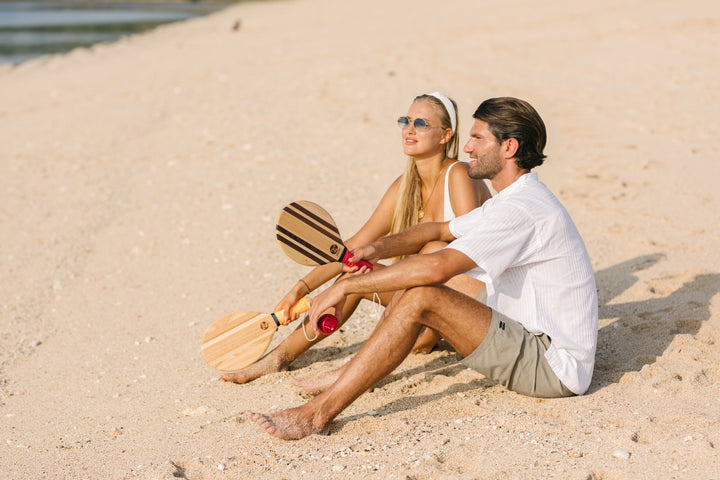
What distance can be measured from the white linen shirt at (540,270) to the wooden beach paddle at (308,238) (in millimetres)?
721

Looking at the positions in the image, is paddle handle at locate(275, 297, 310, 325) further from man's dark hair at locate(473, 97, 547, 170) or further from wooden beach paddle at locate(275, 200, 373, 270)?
man's dark hair at locate(473, 97, 547, 170)

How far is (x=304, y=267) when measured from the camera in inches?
225

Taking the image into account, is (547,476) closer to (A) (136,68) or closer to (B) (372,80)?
(B) (372,80)

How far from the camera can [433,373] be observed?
13.7 ft

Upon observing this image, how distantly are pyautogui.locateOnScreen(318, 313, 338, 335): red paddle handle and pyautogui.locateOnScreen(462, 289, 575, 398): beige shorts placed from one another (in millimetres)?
625

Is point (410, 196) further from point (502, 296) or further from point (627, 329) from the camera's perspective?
point (627, 329)

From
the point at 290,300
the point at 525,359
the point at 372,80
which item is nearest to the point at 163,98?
the point at 372,80

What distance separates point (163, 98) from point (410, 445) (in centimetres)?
860

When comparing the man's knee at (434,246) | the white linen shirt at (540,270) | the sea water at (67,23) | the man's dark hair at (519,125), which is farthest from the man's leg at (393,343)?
the sea water at (67,23)

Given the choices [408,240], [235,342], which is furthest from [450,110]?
[235,342]

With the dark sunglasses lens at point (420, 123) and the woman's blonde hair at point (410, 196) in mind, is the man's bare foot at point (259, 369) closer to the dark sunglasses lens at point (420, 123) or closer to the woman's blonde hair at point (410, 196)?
the woman's blonde hair at point (410, 196)

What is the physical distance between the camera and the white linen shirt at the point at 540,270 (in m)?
3.21

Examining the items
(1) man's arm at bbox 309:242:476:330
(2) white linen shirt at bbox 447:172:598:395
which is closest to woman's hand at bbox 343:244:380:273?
(1) man's arm at bbox 309:242:476:330

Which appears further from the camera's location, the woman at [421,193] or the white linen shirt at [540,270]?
the woman at [421,193]
